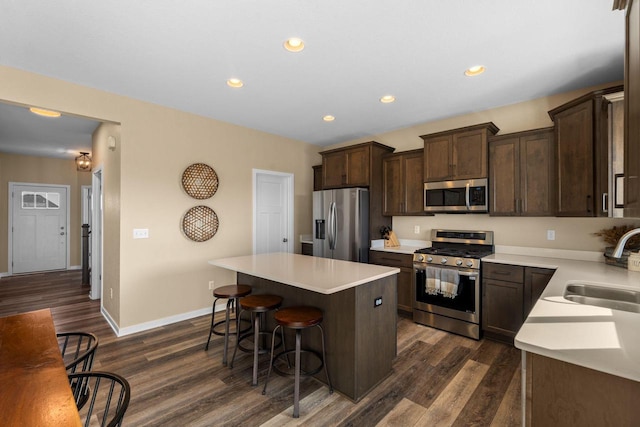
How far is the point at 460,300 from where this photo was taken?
3191 mm

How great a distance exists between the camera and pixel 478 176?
3357 mm

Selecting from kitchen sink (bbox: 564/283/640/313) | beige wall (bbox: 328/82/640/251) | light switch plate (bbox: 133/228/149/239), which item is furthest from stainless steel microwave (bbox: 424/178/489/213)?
light switch plate (bbox: 133/228/149/239)

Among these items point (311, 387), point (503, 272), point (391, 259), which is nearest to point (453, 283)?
point (503, 272)

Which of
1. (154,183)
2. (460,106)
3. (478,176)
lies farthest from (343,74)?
(154,183)

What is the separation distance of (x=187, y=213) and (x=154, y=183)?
520 millimetres

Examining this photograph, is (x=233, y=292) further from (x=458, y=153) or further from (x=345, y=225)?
(x=458, y=153)

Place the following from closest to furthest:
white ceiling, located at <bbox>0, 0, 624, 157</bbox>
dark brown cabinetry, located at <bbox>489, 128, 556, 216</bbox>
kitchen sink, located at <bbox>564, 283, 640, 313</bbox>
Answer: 1. kitchen sink, located at <bbox>564, 283, 640, 313</bbox>
2. white ceiling, located at <bbox>0, 0, 624, 157</bbox>
3. dark brown cabinetry, located at <bbox>489, 128, 556, 216</bbox>

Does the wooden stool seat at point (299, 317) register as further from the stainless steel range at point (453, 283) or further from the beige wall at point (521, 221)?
the beige wall at point (521, 221)

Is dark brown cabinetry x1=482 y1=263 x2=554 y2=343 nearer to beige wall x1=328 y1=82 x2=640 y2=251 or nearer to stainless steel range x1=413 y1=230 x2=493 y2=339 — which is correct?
stainless steel range x1=413 y1=230 x2=493 y2=339

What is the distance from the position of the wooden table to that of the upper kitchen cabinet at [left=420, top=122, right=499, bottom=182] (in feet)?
12.3

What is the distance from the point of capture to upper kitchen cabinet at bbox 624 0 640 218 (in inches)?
35.6

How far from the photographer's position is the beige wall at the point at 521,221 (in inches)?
116

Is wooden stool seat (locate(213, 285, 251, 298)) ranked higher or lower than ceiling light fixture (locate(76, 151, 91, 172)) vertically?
lower

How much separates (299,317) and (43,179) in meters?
7.59
